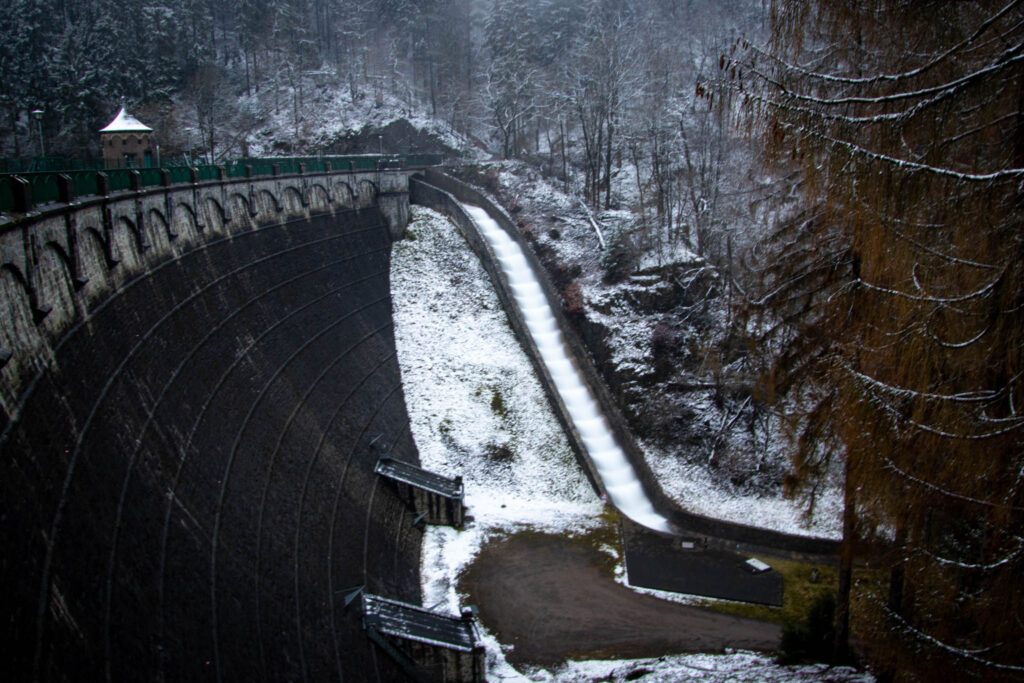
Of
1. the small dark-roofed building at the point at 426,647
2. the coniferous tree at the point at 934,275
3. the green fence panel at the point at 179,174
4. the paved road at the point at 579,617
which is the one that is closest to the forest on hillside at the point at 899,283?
the coniferous tree at the point at 934,275

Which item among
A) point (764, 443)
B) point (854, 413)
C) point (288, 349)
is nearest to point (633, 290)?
point (764, 443)

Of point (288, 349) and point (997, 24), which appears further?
point (288, 349)

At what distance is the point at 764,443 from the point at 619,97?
967 inches

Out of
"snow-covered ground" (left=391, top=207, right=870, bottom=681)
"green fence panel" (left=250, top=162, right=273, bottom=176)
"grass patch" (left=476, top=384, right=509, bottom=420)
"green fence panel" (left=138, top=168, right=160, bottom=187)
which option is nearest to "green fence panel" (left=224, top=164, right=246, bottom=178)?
"green fence panel" (left=250, top=162, right=273, bottom=176)

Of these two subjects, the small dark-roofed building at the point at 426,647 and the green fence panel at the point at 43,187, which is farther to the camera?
the small dark-roofed building at the point at 426,647

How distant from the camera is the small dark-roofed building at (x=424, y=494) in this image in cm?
2000

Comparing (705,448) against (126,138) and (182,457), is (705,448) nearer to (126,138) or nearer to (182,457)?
(182,457)

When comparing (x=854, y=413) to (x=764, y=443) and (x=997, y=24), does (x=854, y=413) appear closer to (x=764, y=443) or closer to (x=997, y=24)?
(x=997, y=24)

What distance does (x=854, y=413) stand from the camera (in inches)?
215

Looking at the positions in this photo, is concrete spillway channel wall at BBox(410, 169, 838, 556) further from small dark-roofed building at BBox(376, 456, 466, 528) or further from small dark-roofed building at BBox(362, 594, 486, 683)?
small dark-roofed building at BBox(362, 594, 486, 683)

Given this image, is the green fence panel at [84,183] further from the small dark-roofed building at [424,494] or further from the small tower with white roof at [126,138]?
the small tower with white roof at [126,138]

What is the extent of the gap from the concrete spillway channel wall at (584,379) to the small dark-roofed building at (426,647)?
8.95 meters

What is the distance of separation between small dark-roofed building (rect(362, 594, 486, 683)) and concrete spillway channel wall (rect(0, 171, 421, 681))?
0.34 m

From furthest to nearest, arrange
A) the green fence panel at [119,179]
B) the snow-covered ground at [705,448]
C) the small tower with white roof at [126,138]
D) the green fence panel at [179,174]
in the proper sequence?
the small tower with white roof at [126,138] < the snow-covered ground at [705,448] < the green fence panel at [179,174] < the green fence panel at [119,179]
